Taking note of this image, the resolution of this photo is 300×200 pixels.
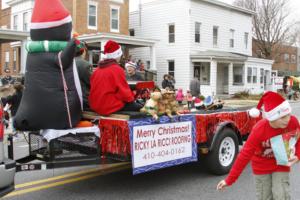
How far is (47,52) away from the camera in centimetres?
519

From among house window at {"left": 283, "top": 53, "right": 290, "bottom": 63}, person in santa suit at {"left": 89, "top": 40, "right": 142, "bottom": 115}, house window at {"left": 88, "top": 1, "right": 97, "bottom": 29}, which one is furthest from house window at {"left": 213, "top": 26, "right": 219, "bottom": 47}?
house window at {"left": 283, "top": 53, "right": 290, "bottom": 63}

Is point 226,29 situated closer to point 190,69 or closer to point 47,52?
point 190,69

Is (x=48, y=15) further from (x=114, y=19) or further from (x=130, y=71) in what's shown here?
(x=114, y=19)

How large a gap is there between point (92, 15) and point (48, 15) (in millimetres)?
23714

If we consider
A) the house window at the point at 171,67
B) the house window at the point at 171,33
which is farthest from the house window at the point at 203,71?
the house window at the point at 171,33

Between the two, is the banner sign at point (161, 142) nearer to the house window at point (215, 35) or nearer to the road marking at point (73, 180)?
the road marking at point (73, 180)

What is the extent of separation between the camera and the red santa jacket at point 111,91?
556 centimetres

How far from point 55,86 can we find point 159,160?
1729 millimetres

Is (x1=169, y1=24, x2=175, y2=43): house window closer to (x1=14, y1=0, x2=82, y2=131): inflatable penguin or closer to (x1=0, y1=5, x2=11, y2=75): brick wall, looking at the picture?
(x1=0, y1=5, x2=11, y2=75): brick wall

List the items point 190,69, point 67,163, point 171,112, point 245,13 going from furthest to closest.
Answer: point 245,13 < point 190,69 < point 171,112 < point 67,163

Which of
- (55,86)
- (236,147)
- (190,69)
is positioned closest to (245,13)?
(190,69)

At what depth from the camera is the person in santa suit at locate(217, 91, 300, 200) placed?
364cm

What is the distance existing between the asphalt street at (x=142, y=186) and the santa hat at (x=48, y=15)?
2.32m

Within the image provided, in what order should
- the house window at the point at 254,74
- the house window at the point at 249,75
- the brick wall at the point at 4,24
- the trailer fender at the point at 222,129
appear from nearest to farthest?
the trailer fender at the point at 222,129 < the house window at the point at 249,75 < the house window at the point at 254,74 < the brick wall at the point at 4,24
